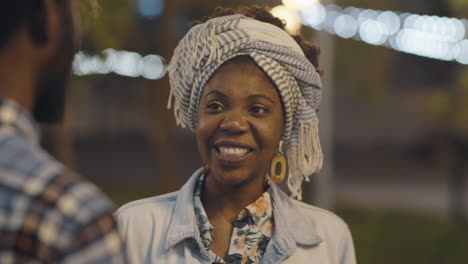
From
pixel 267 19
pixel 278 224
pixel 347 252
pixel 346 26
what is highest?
pixel 346 26

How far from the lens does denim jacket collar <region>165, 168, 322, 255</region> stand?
2514mm

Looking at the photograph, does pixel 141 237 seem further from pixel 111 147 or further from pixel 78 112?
pixel 78 112

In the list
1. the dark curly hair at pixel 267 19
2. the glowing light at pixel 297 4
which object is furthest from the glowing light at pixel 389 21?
the dark curly hair at pixel 267 19

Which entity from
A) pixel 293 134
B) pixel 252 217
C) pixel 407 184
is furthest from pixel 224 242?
pixel 407 184

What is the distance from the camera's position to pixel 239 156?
2502mm

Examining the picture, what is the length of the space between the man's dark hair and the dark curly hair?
1394 mm

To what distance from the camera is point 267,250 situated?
8.20 feet

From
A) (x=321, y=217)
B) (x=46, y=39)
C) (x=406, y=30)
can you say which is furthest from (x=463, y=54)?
(x=46, y=39)

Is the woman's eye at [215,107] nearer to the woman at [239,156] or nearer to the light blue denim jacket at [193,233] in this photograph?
the woman at [239,156]

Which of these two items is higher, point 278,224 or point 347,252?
point 278,224

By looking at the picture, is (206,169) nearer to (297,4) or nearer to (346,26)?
(297,4)

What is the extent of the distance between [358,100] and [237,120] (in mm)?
13499

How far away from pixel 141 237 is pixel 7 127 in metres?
1.27

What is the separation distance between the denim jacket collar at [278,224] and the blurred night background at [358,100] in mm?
1086
